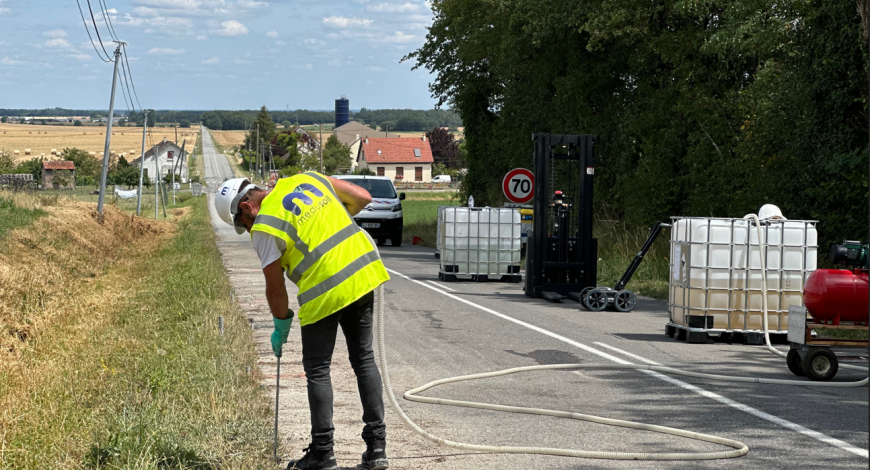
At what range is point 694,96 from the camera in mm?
20188

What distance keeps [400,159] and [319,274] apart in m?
143

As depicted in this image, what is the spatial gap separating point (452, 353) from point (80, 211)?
30099 mm

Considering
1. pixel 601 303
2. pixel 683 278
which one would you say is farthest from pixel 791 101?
pixel 683 278

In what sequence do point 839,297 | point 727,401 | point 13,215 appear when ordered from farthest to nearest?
point 13,215, point 839,297, point 727,401

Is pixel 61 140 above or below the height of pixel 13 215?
above

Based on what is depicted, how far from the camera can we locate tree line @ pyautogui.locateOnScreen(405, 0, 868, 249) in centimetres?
1424

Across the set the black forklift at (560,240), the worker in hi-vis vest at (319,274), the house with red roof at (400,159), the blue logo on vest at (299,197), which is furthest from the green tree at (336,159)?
the blue logo on vest at (299,197)

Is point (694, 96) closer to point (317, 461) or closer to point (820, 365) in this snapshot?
point (820, 365)

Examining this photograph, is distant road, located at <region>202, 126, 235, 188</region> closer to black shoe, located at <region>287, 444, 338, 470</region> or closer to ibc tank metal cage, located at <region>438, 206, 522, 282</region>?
ibc tank metal cage, located at <region>438, 206, 522, 282</region>

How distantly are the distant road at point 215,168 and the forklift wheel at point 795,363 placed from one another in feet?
368

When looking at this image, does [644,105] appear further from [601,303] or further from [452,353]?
[452,353]

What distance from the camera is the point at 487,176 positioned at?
3566cm

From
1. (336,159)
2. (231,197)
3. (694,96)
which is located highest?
(336,159)

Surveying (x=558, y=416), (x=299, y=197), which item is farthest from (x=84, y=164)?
(x=299, y=197)
